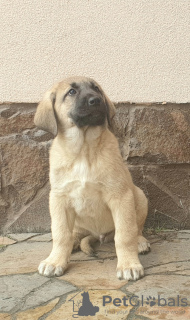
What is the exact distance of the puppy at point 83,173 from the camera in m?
3.24

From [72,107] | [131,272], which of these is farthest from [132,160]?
[131,272]

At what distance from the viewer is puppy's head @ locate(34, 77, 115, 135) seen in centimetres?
322

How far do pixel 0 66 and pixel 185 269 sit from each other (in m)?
2.93

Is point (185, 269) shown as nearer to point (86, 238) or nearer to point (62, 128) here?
point (86, 238)

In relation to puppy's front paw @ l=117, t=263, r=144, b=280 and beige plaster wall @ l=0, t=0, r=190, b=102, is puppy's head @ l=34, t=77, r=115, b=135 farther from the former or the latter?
puppy's front paw @ l=117, t=263, r=144, b=280

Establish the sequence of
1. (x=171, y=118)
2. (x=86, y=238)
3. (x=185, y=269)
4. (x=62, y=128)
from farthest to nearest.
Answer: (x=171, y=118) → (x=86, y=238) → (x=62, y=128) → (x=185, y=269)

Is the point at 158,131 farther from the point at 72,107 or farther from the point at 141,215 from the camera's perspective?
the point at 72,107

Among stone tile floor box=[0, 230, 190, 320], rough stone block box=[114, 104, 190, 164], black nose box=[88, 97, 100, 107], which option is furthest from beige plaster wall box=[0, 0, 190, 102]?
stone tile floor box=[0, 230, 190, 320]

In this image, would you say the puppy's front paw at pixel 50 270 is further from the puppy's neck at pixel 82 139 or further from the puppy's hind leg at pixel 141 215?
the puppy's neck at pixel 82 139

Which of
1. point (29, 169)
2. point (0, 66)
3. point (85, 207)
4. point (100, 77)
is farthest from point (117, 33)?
point (85, 207)

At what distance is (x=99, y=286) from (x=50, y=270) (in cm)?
49

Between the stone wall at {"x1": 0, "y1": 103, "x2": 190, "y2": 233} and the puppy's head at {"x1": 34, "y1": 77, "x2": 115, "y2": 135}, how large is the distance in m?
0.95

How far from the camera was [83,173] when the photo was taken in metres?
3.31

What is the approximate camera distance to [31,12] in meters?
4.41
